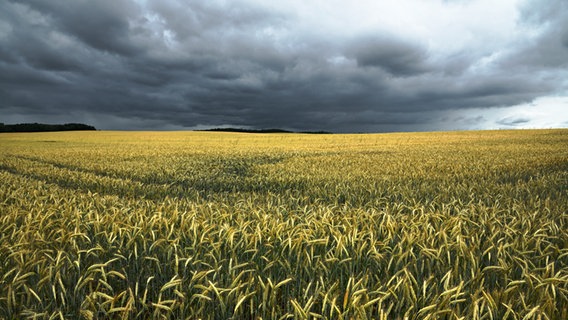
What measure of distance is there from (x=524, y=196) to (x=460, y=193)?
4.21 feet

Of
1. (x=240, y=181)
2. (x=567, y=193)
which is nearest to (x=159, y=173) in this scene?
(x=240, y=181)

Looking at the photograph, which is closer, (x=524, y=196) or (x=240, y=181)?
(x=524, y=196)

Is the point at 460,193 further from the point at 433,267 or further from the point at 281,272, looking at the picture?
the point at 281,272

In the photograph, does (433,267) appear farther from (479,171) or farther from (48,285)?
(479,171)

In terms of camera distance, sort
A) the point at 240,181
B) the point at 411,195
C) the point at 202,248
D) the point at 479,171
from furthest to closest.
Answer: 1. the point at 479,171
2. the point at 240,181
3. the point at 411,195
4. the point at 202,248

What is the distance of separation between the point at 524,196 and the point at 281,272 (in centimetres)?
680

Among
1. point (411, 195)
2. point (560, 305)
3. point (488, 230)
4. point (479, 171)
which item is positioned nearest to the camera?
point (560, 305)

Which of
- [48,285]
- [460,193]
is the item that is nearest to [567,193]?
[460,193]

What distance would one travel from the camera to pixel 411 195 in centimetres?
779

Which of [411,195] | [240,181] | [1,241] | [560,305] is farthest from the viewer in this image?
[240,181]

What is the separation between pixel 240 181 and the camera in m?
11.2

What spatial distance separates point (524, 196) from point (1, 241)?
30.0ft

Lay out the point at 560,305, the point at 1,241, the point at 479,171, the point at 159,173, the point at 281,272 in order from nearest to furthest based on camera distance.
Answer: the point at 560,305, the point at 281,272, the point at 1,241, the point at 479,171, the point at 159,173

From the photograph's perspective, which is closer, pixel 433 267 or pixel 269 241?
pixel 433 267
